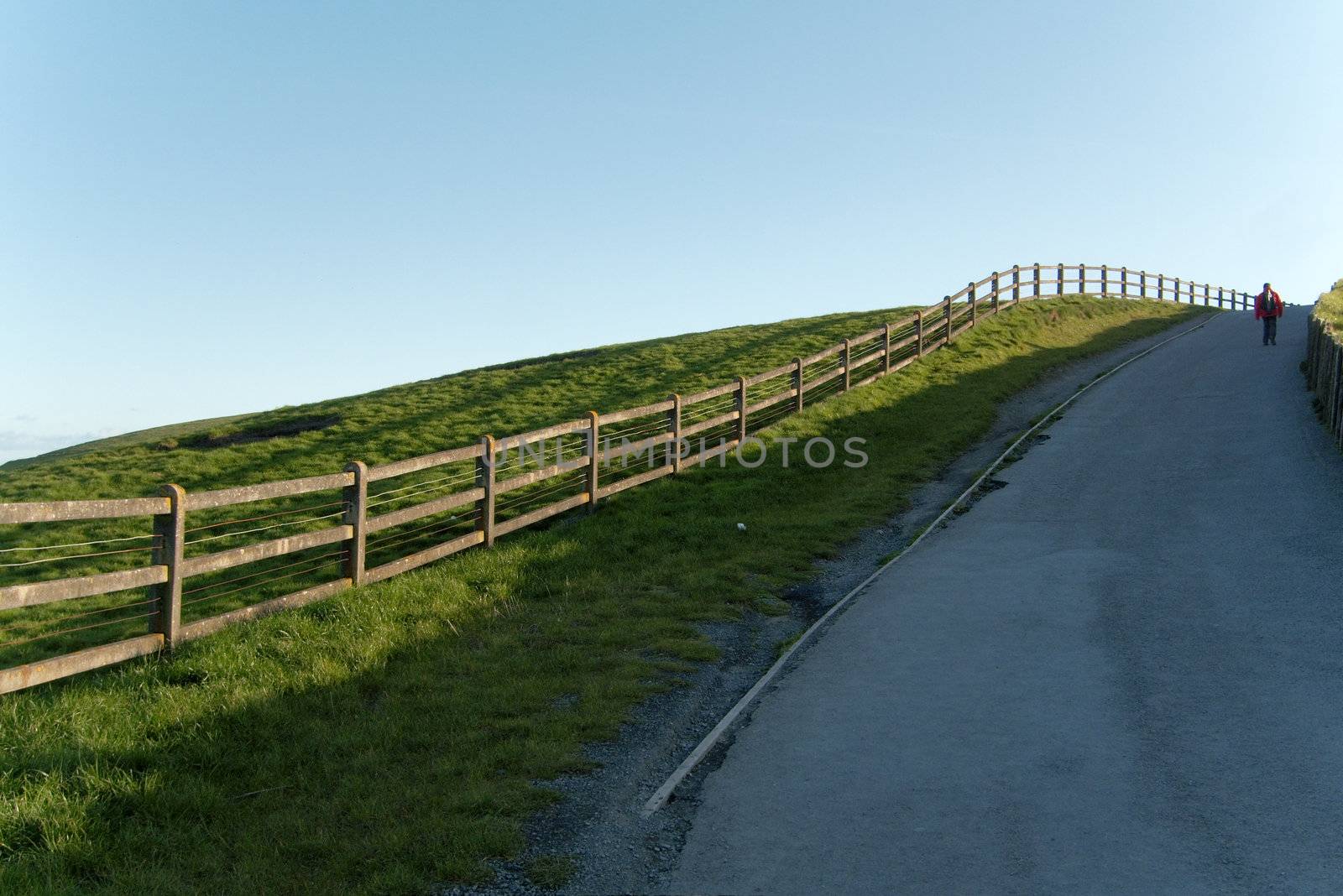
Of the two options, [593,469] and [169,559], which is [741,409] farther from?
[169,559]

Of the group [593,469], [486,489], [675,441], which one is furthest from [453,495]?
[675,441]

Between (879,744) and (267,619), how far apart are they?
541 cm

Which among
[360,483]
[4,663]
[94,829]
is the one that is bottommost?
[4,663]

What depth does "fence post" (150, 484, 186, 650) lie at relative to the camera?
7.81 m

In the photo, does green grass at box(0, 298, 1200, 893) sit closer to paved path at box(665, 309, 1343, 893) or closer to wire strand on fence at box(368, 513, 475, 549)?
paved path at box(665, 309, 1343, 893)

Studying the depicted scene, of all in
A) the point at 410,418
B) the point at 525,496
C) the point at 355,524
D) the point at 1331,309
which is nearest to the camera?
the point at 355,524

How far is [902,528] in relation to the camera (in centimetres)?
1312

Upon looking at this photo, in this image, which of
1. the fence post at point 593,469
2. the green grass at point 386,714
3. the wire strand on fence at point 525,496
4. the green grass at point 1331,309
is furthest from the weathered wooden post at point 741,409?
the green grass at point 1331,309

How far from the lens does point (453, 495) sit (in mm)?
11320

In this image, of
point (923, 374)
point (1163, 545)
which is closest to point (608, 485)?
point (1163, 545)

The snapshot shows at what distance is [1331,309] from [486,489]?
25605 mm

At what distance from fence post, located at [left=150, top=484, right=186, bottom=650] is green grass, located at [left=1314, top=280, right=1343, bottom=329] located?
22.0m

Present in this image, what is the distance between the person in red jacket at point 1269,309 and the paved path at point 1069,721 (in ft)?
54.0

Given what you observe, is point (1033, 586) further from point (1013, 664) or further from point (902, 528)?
point (902, 528)
